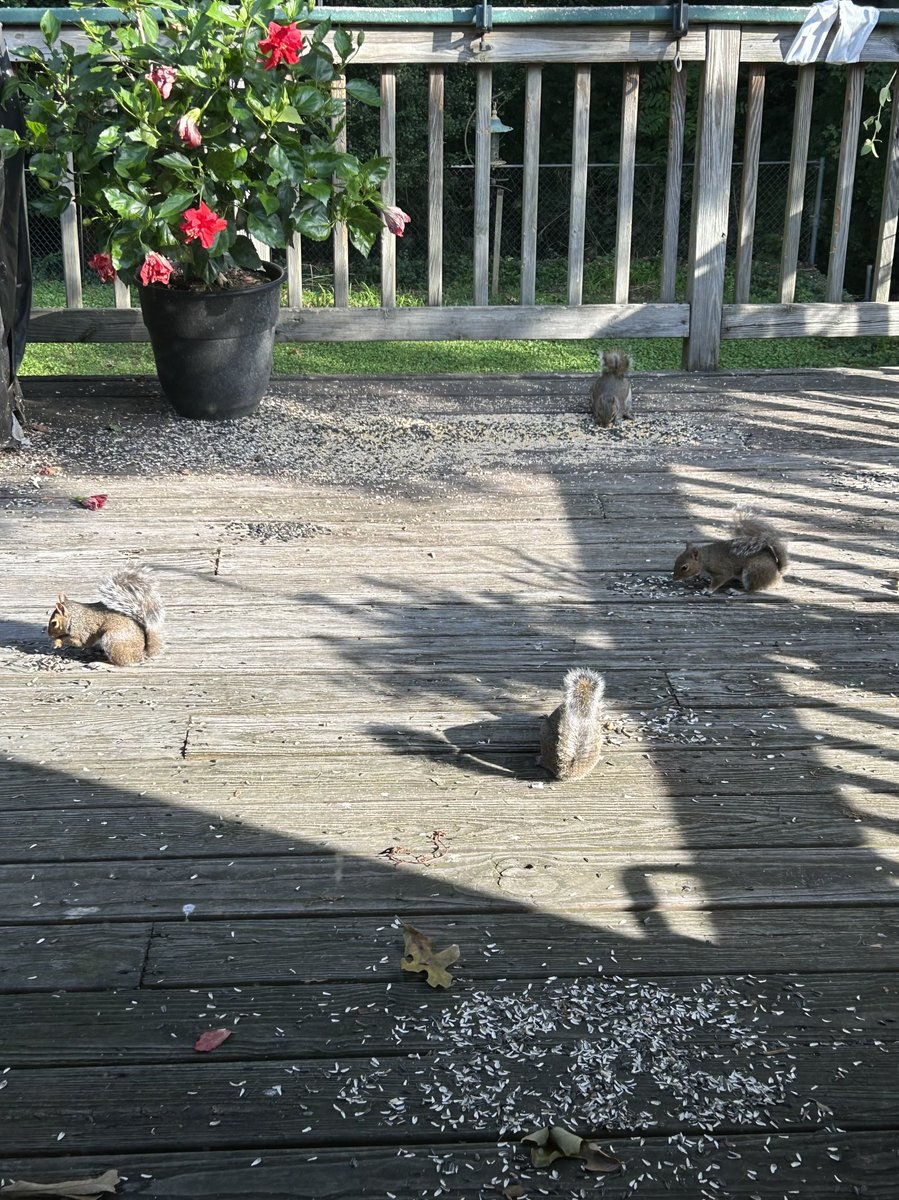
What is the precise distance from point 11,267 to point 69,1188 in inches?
165

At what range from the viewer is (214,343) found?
→ 16.6 ft

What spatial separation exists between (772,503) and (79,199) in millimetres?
2860

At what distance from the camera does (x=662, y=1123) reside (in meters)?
1.90

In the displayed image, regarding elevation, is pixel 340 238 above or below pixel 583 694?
above

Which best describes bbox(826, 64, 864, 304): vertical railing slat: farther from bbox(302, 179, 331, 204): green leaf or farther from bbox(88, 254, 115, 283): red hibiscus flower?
bbox(88, 254, 115, 283): red hibiscus flower

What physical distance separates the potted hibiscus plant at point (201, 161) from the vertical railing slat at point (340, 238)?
0.21 m

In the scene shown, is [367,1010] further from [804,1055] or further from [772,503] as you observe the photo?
[772,503]

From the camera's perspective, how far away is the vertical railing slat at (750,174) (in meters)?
5.79

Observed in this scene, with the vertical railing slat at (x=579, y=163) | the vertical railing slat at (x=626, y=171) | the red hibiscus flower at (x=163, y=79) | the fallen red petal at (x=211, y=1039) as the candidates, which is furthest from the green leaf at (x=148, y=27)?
the fallen red petal at (x=211, y=1039)

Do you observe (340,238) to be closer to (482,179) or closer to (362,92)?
(482,179)

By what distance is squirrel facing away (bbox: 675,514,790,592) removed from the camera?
375cm

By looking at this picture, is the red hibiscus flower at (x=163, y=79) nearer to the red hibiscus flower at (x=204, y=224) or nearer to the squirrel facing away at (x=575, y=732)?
the red hibiscus flower at (x=204, y=224)

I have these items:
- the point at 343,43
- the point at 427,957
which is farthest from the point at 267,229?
the point at 427,957

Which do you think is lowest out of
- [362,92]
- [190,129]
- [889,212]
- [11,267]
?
[11,267]
